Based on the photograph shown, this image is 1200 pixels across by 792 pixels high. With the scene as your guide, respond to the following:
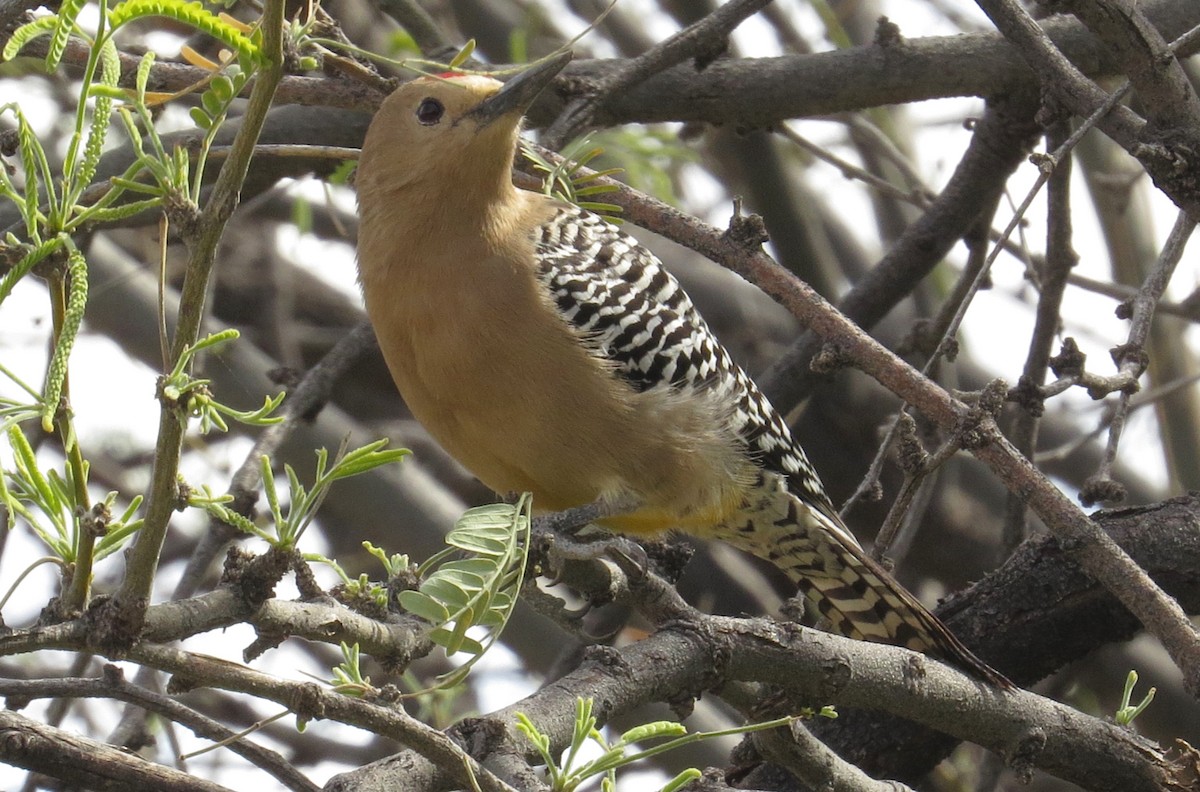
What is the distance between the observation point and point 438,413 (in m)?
3.93

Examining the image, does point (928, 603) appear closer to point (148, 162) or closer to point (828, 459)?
point (828, 459)

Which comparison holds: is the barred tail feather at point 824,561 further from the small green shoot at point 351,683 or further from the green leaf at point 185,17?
the green leaf at point 185,17

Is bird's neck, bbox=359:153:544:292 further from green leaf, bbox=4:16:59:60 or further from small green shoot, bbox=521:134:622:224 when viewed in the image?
green leaf, bbox=4:16:59:60

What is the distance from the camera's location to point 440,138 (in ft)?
13.9

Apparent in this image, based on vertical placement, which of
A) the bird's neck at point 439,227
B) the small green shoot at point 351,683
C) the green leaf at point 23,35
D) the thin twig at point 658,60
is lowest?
the small green shoot at point 351,683

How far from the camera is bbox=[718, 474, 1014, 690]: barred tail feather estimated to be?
4312mm

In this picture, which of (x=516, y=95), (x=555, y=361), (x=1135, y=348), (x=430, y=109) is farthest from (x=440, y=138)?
(x=1135, y=348)

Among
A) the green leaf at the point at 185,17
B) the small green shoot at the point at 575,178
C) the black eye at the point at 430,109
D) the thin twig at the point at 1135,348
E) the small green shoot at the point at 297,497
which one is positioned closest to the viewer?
the green leaf at the point at 185,17

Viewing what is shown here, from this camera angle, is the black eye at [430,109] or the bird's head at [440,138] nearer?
the bird's head at [440,138]

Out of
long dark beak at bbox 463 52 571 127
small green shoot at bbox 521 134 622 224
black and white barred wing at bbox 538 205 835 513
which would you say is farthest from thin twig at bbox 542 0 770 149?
small green shoot at bbox 521 134 622 224

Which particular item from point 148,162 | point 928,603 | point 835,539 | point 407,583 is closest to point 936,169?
point 928,603

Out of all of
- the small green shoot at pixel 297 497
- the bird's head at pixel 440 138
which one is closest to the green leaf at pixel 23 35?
the small green shoot at pixel 297 497

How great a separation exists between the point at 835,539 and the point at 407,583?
2315 mm

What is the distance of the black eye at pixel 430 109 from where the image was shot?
4.23 meters
